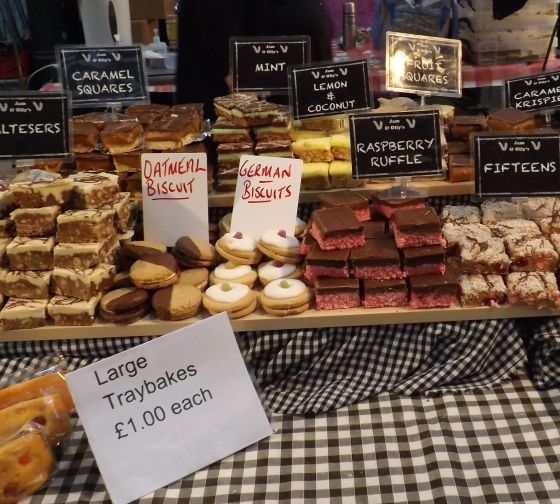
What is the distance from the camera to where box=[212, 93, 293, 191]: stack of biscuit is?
2.20 metres

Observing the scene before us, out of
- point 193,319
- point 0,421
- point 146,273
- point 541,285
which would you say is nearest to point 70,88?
point 146,273

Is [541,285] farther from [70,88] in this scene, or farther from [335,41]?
[335,41]

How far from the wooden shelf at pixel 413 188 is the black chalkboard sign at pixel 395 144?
0.56ft

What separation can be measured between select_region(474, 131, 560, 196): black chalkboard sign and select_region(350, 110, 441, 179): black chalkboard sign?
0.44ft

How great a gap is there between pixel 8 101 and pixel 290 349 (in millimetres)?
1132

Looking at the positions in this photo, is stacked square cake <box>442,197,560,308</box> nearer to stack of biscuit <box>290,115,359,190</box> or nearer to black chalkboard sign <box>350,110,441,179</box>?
black chalkboard sign <box>350,110,441,179</box>

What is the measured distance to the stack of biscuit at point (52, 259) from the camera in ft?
5.70

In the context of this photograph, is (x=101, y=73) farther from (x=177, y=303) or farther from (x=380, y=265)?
(x=380, y=265)

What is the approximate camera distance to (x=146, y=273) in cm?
179

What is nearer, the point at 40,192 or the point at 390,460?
the point at 390,460

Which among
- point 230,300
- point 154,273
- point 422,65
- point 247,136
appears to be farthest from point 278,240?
point 422,65

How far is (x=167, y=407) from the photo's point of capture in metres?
1.58

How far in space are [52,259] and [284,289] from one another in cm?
65

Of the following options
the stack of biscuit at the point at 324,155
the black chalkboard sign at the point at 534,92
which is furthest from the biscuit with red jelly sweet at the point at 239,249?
the black chalkboard sign at the point at 534,92
